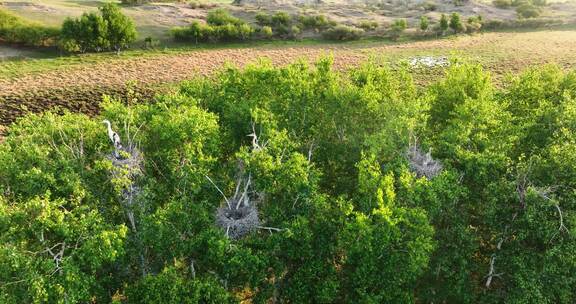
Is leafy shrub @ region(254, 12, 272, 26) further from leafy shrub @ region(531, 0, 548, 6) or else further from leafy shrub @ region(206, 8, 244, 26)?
leafy shrub @ region(531, 0, 548, 6)

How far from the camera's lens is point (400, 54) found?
8300 cm

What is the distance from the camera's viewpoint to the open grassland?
63250mm

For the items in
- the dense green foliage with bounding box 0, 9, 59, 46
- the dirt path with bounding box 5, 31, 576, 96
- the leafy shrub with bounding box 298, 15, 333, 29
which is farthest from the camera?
the leafy shrub with bounding box 298, 15, 333, 29

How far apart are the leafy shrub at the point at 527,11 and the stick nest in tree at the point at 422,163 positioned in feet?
307

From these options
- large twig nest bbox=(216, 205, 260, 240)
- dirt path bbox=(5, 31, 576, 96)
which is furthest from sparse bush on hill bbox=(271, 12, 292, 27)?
large twig nest bbox=(216, 205, 260, 240)

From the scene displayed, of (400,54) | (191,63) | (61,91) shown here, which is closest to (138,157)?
(61,91)

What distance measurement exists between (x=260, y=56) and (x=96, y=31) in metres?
30.6

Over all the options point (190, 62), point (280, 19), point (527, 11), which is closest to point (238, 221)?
point (190, 62)

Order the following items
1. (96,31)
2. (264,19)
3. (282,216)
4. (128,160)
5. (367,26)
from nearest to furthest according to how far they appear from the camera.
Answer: (128,160), (282,216), (96,31), (264,19), (367,26)

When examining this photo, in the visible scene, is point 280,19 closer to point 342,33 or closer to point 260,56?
point 342,33

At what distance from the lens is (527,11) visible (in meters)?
106

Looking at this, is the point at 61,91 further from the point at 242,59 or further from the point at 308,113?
the point at 308,113

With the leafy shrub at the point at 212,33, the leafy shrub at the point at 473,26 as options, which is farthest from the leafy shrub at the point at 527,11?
the leafy shrub at the point at 212,33

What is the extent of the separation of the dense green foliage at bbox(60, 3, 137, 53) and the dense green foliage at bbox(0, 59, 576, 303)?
51789mm
